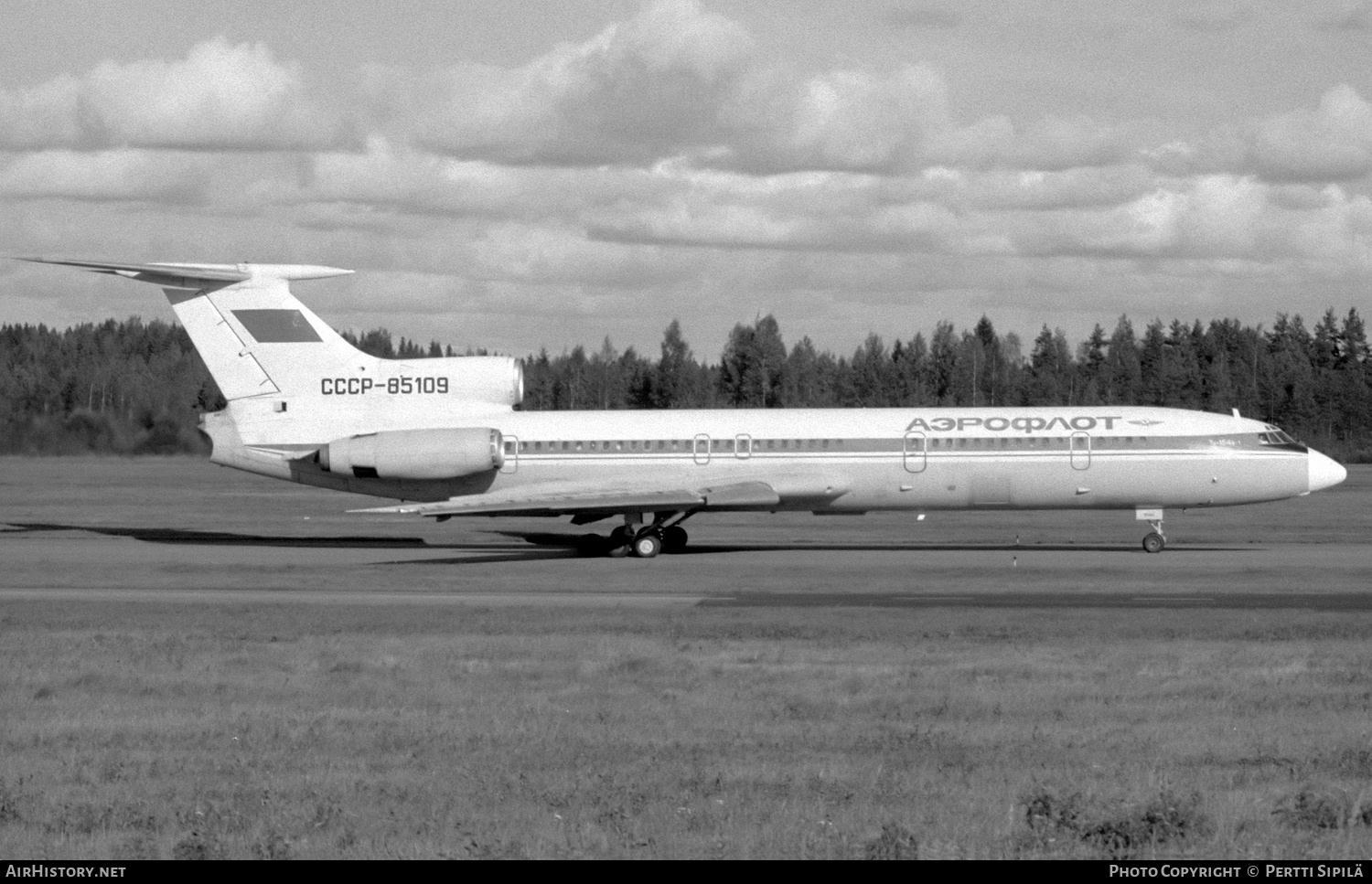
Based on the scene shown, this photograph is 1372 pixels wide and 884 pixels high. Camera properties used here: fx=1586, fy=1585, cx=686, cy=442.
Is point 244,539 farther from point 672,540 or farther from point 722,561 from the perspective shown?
point 722,561

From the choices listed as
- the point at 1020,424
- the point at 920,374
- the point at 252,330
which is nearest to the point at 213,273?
the point at 252,330

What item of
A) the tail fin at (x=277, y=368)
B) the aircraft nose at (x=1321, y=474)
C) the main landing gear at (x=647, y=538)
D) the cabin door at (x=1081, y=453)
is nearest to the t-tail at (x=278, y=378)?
the tail fin at (x=277, y=368)

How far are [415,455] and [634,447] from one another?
539 cm

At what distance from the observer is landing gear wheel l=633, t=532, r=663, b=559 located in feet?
125

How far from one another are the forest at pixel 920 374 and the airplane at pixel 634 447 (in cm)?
5799

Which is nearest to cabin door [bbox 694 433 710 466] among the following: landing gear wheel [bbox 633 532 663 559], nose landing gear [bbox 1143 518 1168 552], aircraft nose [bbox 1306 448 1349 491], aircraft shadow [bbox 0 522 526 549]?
landing gear wheel [bbox 633 532 663 559]

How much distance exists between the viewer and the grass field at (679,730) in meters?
10.8

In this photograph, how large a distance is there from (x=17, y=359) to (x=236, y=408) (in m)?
106

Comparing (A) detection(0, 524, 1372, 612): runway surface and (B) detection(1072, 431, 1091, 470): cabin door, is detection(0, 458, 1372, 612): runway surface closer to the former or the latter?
(A) detection(0, 524, 1372, 612): runway surface

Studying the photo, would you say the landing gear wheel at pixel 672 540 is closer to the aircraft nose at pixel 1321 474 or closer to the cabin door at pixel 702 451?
the cabin door at pixel 702 451

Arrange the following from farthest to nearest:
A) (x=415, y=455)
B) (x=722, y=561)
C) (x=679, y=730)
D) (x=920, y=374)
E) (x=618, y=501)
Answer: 1. (x=920, y=374)
2. (x=415, y=455)
3. (x=618, y=501)
4. (x=722, y=561)
5. (x=679, y=730)

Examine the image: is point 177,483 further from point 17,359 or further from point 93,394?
point 17,359

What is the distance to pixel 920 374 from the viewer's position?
431 ft
